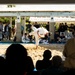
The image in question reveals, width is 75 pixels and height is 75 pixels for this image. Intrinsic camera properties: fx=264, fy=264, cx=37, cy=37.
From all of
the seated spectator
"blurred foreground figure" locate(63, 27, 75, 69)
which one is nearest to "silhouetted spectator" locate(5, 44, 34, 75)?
"blurred foreground figure" locate(63, 27, 75, 69)

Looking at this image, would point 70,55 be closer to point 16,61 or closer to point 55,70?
point 55,70

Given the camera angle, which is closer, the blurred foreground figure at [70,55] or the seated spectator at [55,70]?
the blurred foreground figure at [70,55]

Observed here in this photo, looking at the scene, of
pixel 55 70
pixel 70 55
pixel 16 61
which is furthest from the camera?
pixel 55 70

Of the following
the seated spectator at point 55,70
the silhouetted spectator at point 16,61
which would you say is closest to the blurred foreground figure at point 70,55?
the seated spectator at point 55,70

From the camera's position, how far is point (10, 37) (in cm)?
2231

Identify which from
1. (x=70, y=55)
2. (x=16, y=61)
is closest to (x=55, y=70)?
(x=70, y=55)

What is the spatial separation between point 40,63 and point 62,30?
1736 centimetres

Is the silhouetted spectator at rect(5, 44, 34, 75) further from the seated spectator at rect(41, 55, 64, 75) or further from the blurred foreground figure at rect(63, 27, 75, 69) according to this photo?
the seated spectator at rect(41, 55, 64, 75)

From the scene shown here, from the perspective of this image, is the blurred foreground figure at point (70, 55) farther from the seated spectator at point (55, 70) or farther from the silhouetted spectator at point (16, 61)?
the silhouetted spectator at point (16, 61)

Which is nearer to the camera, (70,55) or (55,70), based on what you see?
(70,55)

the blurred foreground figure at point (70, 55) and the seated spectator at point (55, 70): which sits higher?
the blurred foreground figure at point (70, 55)

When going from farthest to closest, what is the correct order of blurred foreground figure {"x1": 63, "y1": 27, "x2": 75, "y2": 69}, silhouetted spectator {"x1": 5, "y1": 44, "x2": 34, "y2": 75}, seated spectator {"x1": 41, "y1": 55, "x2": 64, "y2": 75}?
seated spectator {"x1": 41, "y1": 55, "x2": 64, "y2": 75} < blurred foreground figure {"x1": 63, "y1": 27, "x2": 75, "y2": 69} < silhouetted spectator {"x1": 5, "y1": 44, "x2": 34, "y2": 75}

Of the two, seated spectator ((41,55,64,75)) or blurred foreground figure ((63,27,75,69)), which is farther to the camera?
seated spectator ((41,55,64,75))

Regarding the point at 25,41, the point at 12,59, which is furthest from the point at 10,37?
the point at 12,59
